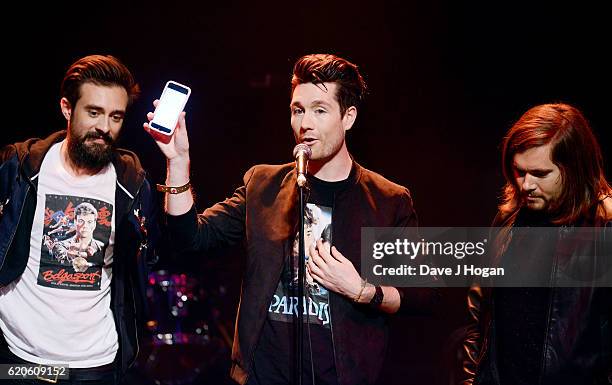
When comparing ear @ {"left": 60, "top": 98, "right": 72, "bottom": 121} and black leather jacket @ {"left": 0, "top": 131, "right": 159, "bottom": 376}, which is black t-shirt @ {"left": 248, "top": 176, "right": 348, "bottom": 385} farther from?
ear @ {"left": 60, "top": 98, "right": 72, "bottom": 121}

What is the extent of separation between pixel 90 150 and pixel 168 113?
0.57 meters

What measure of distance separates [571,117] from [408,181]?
2.62 metres

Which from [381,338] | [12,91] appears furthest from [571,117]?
[12,91]

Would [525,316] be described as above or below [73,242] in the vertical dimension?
below

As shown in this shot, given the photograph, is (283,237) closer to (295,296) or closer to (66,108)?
(295,296)

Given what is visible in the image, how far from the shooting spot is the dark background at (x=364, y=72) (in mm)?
4516

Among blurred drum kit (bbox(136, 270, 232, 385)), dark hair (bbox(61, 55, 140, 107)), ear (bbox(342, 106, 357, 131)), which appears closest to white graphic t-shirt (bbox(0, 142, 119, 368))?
dark hair (bbox(61, 55, 140, 107))

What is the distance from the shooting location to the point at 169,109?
2615 mm

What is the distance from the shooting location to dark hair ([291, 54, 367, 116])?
3.03 m

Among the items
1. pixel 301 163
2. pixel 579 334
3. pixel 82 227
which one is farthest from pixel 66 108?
pixel 579 334

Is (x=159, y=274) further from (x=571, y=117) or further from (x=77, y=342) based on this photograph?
(x=571, y=117)

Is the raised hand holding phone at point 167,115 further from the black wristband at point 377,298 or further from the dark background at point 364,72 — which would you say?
the dark background at point 364,72

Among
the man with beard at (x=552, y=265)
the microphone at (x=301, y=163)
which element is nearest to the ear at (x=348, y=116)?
the microphone at (x=301, y=163)

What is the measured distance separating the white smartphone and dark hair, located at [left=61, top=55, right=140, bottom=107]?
0.53m
